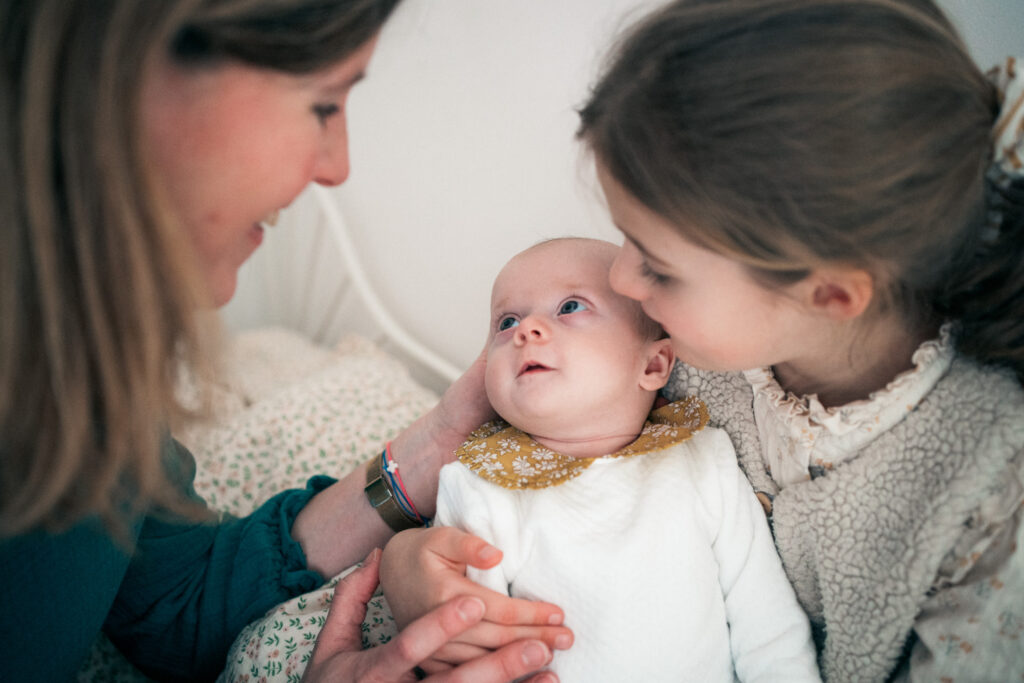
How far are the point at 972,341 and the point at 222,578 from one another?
1.15 meters

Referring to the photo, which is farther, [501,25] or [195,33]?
[501,25]

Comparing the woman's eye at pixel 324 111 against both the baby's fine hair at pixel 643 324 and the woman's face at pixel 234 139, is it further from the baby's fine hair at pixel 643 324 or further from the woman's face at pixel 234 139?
the baby's fine hair at pixel 643 324

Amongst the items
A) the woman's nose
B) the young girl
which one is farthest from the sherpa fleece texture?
the woman's nose

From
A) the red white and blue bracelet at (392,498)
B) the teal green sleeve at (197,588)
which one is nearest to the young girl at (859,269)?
the red white and blue bracelet at (392,498)

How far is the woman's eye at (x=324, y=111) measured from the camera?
0.71m

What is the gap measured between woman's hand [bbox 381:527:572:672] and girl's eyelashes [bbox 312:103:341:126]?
20.5 inches

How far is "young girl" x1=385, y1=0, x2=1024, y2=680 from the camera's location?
65 centimetres

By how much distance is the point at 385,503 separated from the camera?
1121 mm

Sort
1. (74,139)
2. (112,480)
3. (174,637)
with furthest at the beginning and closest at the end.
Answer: (174,637), (112,480), (74,139)

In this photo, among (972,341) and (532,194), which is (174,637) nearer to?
(532,194)

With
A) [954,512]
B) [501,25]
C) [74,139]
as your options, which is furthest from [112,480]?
[501,25]

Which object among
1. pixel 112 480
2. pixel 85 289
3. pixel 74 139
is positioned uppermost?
pixel 74 139

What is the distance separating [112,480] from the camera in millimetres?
664

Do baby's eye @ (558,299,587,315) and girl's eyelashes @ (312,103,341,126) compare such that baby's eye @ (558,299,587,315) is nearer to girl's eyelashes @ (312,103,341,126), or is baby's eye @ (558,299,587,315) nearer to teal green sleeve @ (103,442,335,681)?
girl's eyelashes @ (312,103,341,126)
